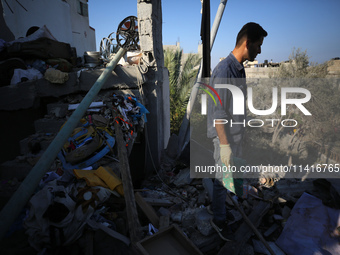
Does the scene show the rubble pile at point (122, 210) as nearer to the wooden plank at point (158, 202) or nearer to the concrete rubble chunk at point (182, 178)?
the wooden plank at point (158, 202)

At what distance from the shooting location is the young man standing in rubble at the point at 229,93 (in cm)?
250

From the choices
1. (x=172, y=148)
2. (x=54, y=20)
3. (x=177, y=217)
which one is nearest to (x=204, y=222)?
(x=177, y=217)

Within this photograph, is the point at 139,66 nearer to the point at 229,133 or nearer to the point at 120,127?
the point at 120,127

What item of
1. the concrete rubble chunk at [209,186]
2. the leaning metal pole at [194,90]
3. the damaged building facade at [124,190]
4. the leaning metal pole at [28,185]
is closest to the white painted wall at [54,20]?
the damaged building facade at [124,190]

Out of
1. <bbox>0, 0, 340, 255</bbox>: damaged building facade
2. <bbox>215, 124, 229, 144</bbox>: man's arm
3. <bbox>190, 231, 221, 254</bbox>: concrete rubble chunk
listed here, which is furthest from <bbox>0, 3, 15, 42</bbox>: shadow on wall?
<bbox>190, 231, 221, 254</bbox>: concrete rubble chunk

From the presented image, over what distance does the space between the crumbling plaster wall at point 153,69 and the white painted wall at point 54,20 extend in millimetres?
6494

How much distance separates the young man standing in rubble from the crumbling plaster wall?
11.1 ft

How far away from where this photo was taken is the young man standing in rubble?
2504 mm

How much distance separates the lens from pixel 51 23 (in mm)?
11359

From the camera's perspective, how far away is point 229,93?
2480 mm

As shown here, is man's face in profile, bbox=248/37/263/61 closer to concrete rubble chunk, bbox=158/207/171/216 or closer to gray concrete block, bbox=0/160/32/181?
concrete rubble chunk, bbox=158/207/171/216

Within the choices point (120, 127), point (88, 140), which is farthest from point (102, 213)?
point (120, 127)

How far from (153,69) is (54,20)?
9.47 meters

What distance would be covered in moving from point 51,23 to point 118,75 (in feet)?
29.6
